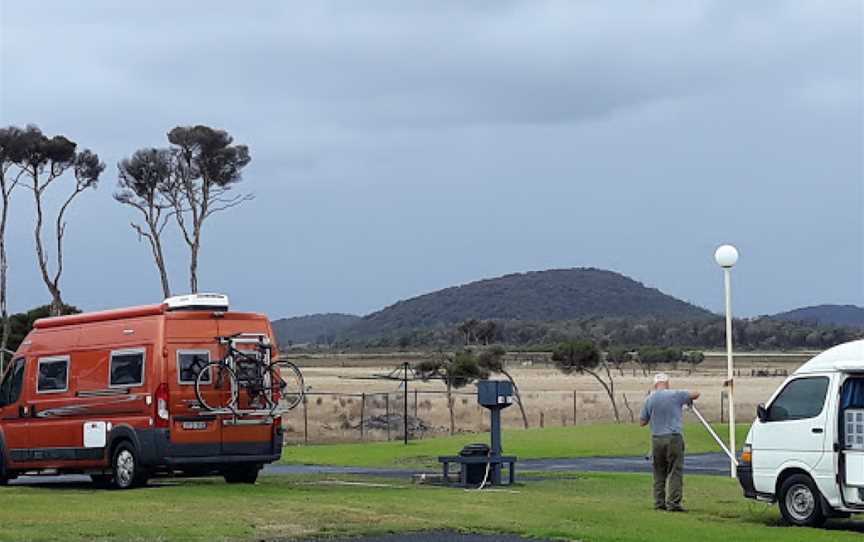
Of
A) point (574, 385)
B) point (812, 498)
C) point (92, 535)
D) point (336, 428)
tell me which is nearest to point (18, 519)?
point (92, 535)

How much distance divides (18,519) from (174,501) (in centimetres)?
286

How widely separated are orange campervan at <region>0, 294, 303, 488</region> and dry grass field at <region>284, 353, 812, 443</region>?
1951cm

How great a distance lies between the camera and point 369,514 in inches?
715

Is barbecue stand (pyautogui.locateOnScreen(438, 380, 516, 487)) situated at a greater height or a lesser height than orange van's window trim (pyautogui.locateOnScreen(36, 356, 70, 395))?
lesser

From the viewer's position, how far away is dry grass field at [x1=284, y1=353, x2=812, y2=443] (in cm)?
5600

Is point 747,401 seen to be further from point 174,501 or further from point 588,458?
point 174,501

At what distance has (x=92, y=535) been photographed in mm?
15531

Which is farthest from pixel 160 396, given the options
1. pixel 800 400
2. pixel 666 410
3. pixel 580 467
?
pixel 580 467

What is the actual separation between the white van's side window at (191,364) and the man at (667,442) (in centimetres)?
669

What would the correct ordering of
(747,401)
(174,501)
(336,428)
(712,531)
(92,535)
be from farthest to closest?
(747,401) → (336,428) → (174,501) → (712,531) → (92,535)

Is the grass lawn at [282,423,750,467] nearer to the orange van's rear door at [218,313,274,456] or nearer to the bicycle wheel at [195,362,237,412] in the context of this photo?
the orange van's rear door at [218,313,274,456]

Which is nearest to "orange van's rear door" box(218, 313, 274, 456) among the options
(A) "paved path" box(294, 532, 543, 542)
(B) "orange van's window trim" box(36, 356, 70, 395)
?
(B) "orange van's window trim" box(36, 356, 70, 395)

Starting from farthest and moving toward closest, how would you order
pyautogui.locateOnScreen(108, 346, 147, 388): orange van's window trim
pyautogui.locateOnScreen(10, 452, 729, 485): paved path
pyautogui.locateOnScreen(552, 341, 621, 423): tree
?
pyautogui.locateOnScreen(552, 341, 621, 423): tree → pyautogui.locateOnScreen(10, 452, 729, 485): paved path → pyautogui.locateOnScreen(108, 346, 147, 388): orange van's window trim

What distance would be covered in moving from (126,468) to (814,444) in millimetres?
10435
